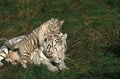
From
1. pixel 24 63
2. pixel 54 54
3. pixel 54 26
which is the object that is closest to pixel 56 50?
pixel 54 54

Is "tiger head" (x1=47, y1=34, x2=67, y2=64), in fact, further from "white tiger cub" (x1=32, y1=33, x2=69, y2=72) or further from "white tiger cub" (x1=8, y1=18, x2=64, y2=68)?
"white tiger cub" (x1=8, y1=18, x2=64, y2=68)

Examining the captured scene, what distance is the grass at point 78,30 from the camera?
6527mm

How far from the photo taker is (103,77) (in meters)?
6.17

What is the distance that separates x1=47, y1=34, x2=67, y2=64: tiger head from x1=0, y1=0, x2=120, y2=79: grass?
0.68 feet

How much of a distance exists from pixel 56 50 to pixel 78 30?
2143 millimetres

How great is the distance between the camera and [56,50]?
6.50 m

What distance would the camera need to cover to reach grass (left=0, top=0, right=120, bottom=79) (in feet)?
21.4

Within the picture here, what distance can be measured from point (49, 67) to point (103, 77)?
0.93m

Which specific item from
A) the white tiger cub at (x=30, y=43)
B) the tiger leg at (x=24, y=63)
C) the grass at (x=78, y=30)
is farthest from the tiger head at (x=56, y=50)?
the tiger leg at (x=24, y=63)

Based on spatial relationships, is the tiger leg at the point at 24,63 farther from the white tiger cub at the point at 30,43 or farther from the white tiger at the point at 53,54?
the white tiger at the point at 53,54

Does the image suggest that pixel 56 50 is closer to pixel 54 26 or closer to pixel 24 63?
pixel 24 63

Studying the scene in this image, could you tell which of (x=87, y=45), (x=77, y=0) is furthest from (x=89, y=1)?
(x=87, y=45)

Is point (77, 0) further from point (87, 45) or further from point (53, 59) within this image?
point (53, 59)

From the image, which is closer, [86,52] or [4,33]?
[86,52]
